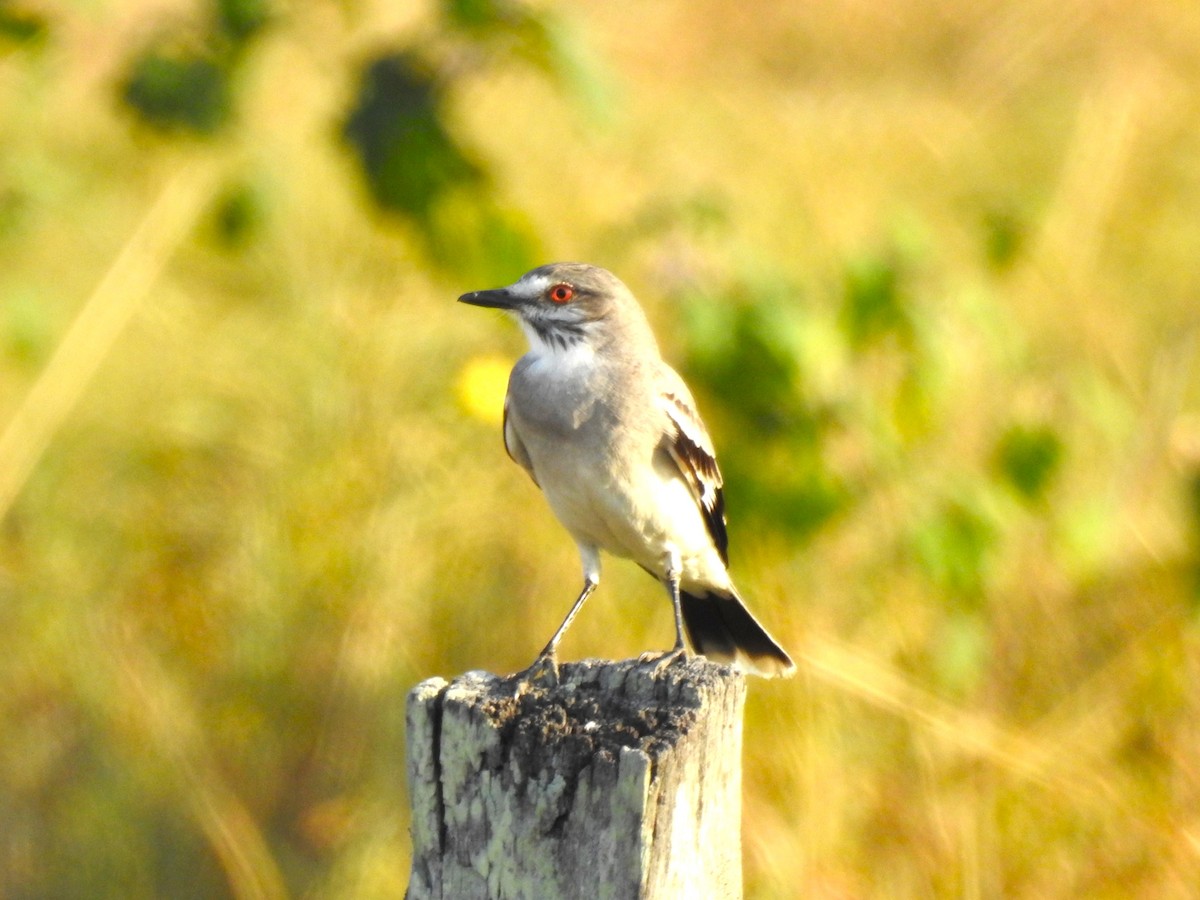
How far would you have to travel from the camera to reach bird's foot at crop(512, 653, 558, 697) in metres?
2.63

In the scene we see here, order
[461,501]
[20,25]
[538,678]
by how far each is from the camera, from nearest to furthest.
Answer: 1. [538,678]
2. [20,25]
3. [461,501]

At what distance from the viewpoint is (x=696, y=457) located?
4418 mm

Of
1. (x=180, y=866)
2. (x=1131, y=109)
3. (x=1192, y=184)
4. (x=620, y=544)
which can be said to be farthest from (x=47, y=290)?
(x=1192, y=184)

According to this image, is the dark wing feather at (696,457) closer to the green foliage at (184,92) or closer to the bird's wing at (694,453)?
the bird's wing at (694,453)

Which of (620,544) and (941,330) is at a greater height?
(941,330)

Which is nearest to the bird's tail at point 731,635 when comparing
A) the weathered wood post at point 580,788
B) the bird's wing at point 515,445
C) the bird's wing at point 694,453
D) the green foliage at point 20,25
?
the bird's wing at point 694,453

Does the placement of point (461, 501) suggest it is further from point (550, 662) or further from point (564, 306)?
point (550, 662)

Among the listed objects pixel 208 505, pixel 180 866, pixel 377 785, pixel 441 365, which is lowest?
pixel 180 866

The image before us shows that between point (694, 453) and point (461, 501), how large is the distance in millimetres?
2214

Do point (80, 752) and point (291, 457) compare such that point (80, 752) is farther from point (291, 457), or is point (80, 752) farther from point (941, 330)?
point (941, 330)

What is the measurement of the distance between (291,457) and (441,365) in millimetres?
833

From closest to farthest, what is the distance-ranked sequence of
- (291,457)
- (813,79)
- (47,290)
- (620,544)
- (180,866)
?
1. (620,544)
2. (180,866)
3. (291,457)
4. (47,290)
5. (813,79)

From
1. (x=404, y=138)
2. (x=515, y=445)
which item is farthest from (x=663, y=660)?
(x=404, y=138)

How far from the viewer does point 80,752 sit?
20.2ft
